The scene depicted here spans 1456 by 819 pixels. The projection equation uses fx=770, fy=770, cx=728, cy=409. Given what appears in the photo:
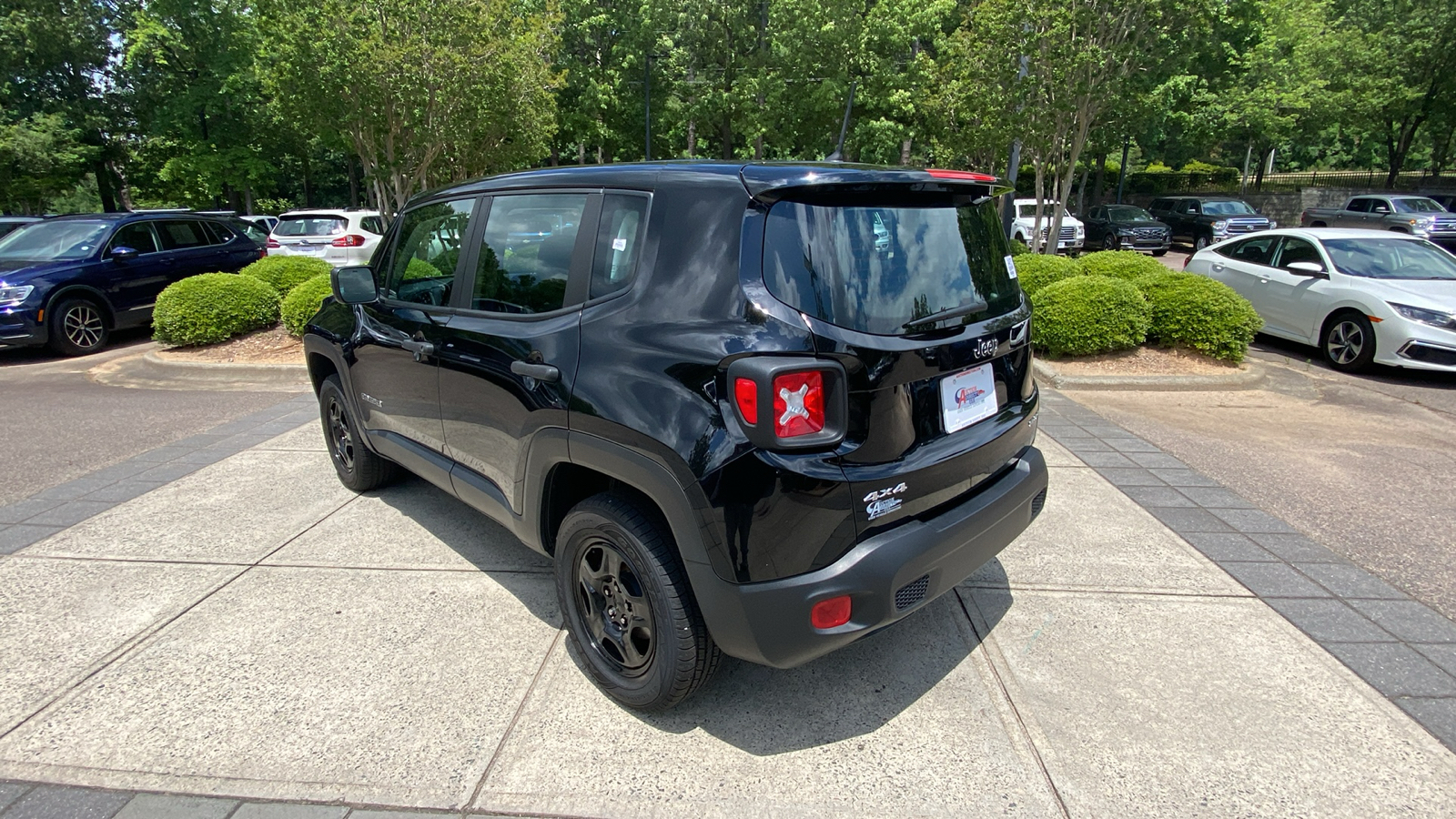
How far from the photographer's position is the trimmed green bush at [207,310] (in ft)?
27.8

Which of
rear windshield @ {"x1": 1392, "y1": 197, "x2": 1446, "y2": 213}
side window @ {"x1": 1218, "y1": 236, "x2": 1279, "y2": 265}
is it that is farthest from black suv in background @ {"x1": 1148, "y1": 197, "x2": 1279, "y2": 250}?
side window @ {"x1": 1218, "y1": 236, "x2": 1279, "y2": 265}

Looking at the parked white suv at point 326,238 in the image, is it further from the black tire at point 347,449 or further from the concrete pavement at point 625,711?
the concrete pavement at point 625,711

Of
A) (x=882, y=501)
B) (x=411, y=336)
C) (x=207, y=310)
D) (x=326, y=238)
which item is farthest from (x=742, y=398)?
(x=326, y=238)

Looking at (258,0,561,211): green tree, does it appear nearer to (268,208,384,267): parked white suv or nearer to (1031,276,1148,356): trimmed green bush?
(268,208,384,267): parked white suv

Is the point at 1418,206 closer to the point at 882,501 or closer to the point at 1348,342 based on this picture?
the point at 1348,342

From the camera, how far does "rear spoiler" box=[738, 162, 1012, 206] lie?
229 cm

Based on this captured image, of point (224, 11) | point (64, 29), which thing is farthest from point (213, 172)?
point (64, 29)

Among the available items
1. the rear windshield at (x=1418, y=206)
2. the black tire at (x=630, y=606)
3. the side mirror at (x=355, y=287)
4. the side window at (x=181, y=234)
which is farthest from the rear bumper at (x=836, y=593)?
the rear windshield at (x=1418, y=206)

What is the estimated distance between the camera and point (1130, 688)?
9.09ft

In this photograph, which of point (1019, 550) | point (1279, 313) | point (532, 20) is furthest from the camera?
point (532, 20)

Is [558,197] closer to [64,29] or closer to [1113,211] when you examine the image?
[1113,211]

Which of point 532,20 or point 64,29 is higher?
point 64,29

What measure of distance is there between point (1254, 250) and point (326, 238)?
1446 cm

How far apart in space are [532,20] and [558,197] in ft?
45.4
